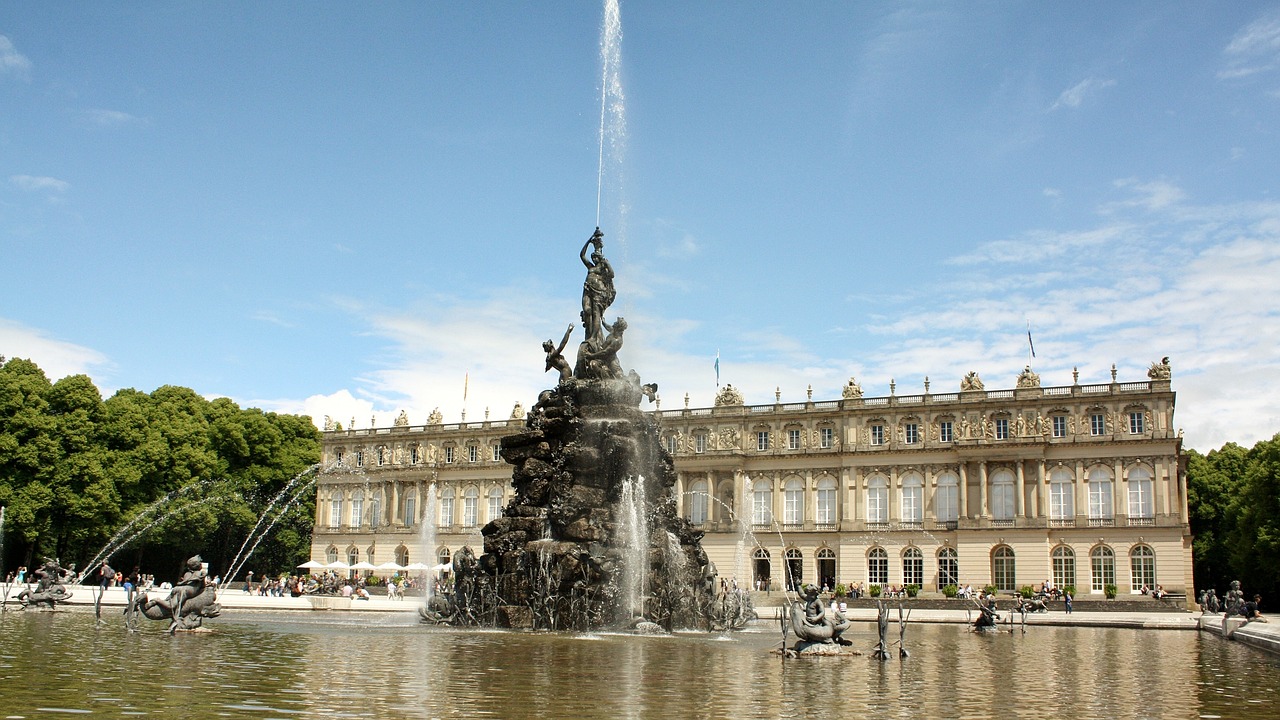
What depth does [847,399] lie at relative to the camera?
7606 cm

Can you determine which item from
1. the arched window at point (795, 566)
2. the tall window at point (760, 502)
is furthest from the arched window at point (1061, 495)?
the tall window at point (760, 502)

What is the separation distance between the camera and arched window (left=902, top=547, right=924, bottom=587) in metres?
72.9

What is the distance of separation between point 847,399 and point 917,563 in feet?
39.7

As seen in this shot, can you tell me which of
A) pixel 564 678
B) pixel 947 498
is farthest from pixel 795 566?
pixel 564 678

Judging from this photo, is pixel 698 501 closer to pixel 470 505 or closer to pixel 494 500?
pixel 494 500

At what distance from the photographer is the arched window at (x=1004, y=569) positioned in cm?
6950

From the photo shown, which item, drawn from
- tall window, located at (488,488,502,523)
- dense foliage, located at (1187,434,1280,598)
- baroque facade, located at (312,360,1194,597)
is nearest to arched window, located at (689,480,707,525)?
baroque facade, located at (312,360,1194,597)

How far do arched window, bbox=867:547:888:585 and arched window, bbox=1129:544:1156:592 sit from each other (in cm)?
1533

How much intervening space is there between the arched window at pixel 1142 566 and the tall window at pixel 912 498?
13200 millimetres

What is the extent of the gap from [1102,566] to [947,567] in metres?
9.52

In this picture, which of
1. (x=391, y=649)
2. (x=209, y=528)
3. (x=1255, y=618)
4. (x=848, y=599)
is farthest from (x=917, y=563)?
(x=391, y=649)

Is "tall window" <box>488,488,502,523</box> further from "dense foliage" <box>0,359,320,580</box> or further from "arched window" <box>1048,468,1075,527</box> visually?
"arched window" <box>1048,468,1075,527</box>

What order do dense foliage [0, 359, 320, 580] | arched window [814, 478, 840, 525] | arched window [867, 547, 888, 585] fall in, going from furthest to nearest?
arched window [814, 478, 840, 525] → arched window [867, 547, 888, 585] → dense foliage [0, 359, 320, 580]

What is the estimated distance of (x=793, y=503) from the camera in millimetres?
78062
